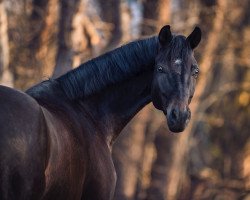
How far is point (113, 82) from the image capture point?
25.8 ft

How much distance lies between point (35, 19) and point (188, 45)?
10340 millimetres

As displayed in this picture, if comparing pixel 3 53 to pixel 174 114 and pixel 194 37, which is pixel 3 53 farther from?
pixel 174 114

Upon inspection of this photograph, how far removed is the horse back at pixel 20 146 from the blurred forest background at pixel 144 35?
548 cm

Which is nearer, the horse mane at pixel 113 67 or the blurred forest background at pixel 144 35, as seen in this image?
the horse mane at pixel 113 67

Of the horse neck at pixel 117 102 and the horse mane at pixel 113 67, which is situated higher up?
the horse mane at pixel 113 67

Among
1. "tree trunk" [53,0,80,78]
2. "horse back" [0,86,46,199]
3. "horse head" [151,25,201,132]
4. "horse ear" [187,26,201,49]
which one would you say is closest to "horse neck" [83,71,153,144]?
"horse head" [151,25,201,132]

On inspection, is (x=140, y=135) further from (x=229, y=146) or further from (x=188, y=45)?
(x=188, y=45)

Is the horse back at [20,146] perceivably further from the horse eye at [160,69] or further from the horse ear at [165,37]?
the horse ear at [165,37]

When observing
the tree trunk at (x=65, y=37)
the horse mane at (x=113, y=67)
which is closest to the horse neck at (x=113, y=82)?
the horse mane at (x=113, y=67)

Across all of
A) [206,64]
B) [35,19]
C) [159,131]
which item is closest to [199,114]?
[159,131]

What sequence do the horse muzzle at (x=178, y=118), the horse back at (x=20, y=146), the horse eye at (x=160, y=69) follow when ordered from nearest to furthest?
the horse back at (x=20, y=146) → the horse muzzle at (x=178, y=118) → the horse eye at (x=160, y=69)

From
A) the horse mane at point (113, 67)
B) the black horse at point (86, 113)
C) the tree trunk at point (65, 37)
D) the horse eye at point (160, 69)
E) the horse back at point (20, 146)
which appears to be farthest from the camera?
the tree trunk at point (65, 37)

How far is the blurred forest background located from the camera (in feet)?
46.2

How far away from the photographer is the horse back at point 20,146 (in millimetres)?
5848
